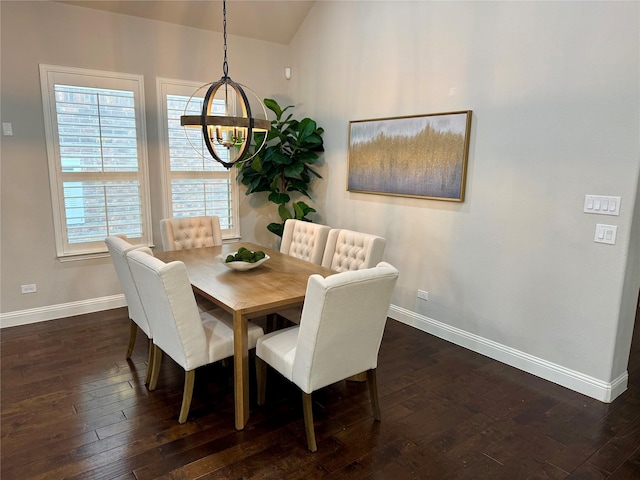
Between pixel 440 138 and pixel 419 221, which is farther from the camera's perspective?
pixel 419 221

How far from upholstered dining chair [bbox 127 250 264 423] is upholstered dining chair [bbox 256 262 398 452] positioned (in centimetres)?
32

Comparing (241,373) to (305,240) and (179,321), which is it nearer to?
(179,321)

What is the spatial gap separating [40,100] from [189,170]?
1.51m

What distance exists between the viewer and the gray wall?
270cm

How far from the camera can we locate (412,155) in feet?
12.6

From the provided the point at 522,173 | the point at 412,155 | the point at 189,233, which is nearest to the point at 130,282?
the point at 189,233

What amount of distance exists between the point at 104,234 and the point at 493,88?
12.8 feet

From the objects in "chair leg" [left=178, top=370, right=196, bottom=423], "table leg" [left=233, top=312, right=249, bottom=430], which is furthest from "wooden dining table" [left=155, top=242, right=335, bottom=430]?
"chair leg" [left=178, top=370, right=196, bottom=423]

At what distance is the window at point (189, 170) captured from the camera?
4531mm

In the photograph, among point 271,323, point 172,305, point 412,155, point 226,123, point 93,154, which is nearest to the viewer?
point 172,305

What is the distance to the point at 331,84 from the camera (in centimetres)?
476

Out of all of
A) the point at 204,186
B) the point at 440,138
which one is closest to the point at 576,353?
the point at 440,138

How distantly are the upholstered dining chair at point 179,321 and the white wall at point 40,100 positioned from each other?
6.99 ft

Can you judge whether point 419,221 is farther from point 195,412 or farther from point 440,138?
point 195,412
